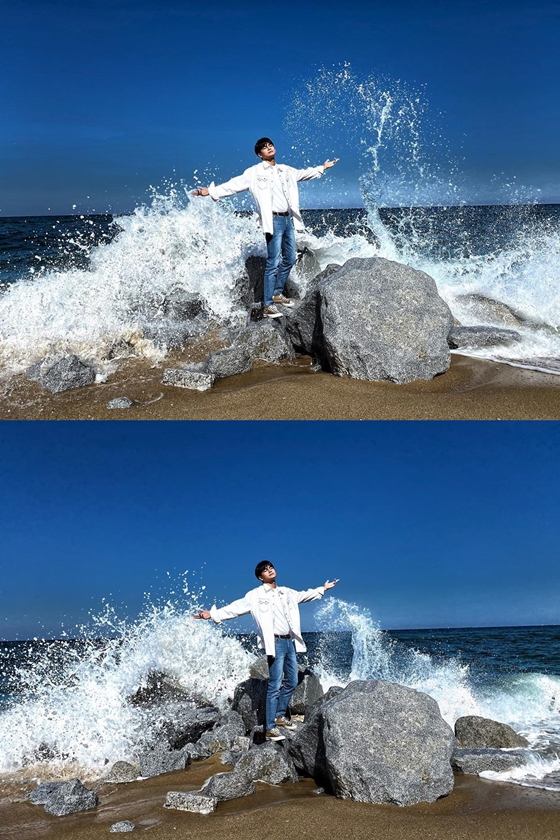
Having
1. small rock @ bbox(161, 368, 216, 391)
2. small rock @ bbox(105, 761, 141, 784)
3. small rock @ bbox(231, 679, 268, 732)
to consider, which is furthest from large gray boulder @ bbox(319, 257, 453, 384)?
small rock @ bbox(105, 761, 141, 784)

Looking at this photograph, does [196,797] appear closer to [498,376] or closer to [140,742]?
[140,742]

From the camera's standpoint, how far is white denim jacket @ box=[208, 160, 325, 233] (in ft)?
23.2

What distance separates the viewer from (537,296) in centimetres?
927

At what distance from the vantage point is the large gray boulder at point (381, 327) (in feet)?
20.9

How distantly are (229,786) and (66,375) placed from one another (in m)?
4.13

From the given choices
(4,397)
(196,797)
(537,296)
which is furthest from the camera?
(537,296)

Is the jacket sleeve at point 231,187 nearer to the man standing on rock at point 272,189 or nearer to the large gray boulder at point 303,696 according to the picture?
the man standing on rock at point 272,189

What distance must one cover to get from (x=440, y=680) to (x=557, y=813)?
349cm

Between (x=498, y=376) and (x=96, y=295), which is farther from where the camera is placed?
(x=96, y=295)

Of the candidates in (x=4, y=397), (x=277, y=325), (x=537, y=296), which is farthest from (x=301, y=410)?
(x=537, y=296)

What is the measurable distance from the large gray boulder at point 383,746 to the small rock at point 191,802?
718mm

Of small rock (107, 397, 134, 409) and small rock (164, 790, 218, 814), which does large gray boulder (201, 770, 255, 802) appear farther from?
small rock (107, 397, 134, 409)

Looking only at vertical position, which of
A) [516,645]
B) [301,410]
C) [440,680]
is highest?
[301,410]

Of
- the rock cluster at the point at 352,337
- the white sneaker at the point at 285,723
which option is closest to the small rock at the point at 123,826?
the white sneaker at the point at 285,723
